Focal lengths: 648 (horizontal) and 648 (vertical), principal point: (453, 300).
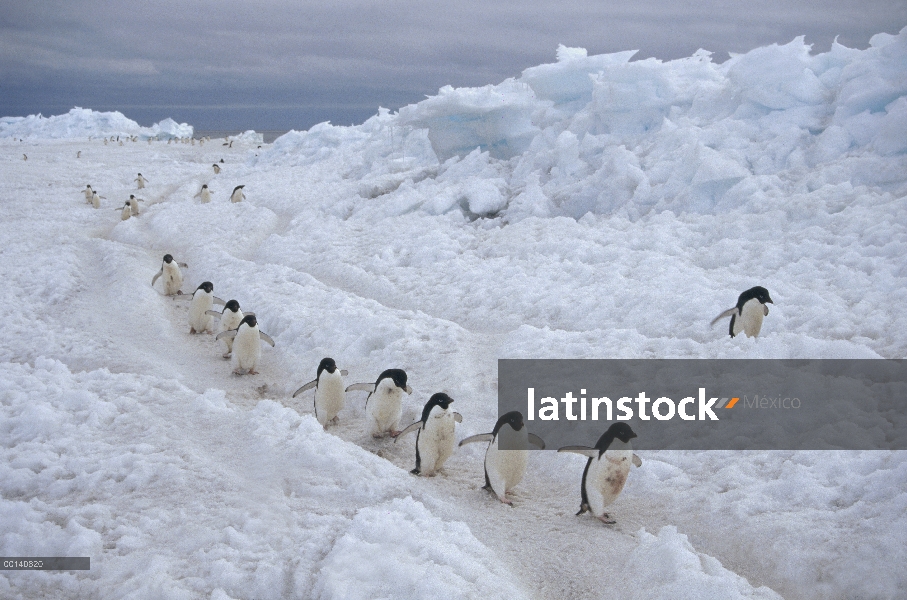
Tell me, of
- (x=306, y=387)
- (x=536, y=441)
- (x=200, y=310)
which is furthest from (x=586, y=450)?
(x=200, y=310)

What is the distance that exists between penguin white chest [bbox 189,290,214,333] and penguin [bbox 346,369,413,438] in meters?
3.85

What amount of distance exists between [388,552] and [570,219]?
9264 millimetres

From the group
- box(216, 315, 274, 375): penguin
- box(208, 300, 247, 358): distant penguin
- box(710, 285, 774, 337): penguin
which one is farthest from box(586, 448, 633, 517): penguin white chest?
box(208, 300, 247, 358): distant penguin

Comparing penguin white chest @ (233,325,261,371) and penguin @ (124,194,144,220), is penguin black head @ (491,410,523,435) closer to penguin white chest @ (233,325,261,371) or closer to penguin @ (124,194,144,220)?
penguin white chest @ (233,325,261,371)

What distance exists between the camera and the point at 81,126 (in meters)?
Result: 53.9

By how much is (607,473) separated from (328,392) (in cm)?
278

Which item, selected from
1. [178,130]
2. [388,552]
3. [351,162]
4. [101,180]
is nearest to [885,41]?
[388,552]

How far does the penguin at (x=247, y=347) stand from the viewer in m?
7.21

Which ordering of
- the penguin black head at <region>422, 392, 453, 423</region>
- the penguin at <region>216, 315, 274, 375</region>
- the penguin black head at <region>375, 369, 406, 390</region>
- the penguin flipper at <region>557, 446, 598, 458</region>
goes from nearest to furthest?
the penguin flipper at <region>557, 446, 598, 458</region>, the penguin black head at <region>422, 392, 453, 423</region>, the penguin black head at <region>375, 369, 406, 390</region>, the penguin at <region>216, 315, 274, 375</region>

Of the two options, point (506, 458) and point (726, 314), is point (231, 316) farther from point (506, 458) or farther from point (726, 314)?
point (726, 314)

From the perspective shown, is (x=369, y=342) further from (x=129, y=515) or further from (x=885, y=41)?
(x=885, y=41)

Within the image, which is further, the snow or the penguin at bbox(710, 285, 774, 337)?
the penguin at bbox(710, 285, 774, 337)

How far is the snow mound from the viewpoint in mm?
52062

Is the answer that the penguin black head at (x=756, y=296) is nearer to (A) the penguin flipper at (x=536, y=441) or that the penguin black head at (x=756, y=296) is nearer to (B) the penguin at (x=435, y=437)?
(A) the penguin flipper at (x=536, y=441)
